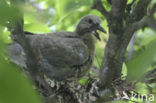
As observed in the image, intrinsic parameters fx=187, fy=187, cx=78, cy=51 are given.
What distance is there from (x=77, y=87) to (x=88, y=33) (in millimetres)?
1407

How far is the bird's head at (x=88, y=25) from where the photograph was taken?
125 inches

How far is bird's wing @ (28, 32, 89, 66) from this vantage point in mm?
2699

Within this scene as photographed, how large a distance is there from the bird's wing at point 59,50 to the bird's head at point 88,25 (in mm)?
589

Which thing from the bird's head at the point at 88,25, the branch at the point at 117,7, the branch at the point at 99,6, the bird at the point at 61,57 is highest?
the bird's head at the point at 88,25

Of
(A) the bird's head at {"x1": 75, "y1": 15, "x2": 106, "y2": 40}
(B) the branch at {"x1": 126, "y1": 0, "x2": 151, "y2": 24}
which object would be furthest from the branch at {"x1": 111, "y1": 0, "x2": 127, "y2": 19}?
(A) the bird's head at {"x1": 75, "y1": 15, "x2": 106, "y2": 40}

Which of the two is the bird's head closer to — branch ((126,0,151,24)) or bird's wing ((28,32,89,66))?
bird's wing ((28,32,89,66))

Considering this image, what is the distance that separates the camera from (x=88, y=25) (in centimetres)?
343

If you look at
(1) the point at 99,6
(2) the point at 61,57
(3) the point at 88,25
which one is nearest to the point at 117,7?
(1) the point at 99,6

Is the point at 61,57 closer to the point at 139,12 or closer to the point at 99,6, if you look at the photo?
the point at 139,12

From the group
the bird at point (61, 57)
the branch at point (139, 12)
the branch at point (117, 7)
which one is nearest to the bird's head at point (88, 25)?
the bird at point (61, 57)

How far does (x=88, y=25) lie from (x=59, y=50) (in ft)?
3.14

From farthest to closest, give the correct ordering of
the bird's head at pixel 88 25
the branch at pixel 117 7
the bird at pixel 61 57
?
1. the bird's head at pixel 88 25
2. the bird at pixel 61 57
3. the branch at pixel 117 7

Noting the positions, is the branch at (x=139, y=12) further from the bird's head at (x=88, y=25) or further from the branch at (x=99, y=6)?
the bird's head at (x=88, y=25)

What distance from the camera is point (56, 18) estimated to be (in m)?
2.93
